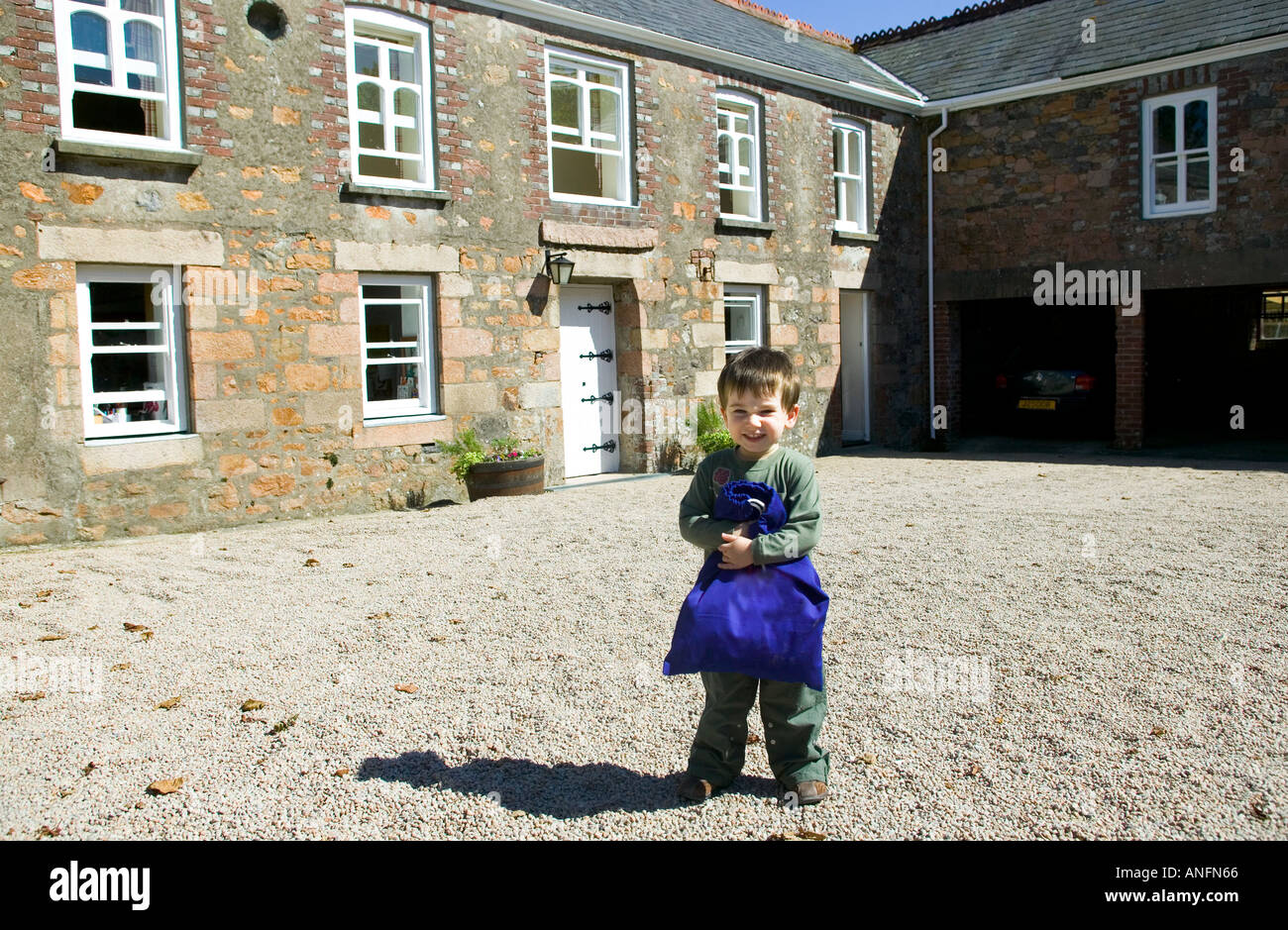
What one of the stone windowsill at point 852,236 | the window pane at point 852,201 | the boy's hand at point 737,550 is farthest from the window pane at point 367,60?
the boy's hand at point 737,550

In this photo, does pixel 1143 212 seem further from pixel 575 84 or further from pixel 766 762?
pixel 766 762

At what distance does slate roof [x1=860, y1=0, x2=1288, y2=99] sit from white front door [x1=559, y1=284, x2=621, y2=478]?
7.22 m

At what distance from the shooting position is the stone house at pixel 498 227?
8859mm

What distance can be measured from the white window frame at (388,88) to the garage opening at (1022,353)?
31.4ft

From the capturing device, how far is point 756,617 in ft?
11.4

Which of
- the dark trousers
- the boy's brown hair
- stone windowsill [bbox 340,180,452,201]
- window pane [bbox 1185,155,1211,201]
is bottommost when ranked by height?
the dark trousers

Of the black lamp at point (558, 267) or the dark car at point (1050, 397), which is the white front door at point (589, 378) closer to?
the black lamp at point (558, 267)

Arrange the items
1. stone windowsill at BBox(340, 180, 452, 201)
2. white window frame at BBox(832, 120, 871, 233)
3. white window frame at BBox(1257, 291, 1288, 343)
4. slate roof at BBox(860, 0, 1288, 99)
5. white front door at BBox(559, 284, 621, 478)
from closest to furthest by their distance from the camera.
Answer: stone windowsill at BBox(340, 180, 452, 201), white front door at BBox(559, 284, 621, 478), slate roof at BBox(860, 0, 1288, 99), white window frame at BBox(832, 120, 871, 233), white window frame at BBox(1257, 291, 1288, 343)

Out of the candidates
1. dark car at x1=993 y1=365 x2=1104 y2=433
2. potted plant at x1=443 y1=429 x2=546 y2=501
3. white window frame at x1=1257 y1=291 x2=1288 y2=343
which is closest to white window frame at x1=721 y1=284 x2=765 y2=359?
potted plant at x1=443 y1=429 x2=546 y2=501

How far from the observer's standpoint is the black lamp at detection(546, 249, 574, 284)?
11.9 meters

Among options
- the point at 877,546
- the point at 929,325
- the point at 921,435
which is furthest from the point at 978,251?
the point at 877,546

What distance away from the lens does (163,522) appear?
918cm

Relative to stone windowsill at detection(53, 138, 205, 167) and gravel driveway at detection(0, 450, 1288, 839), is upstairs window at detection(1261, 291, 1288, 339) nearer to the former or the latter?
gravel driveway at detection(0, 450, 1288, 839)

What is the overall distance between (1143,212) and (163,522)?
1251 centimetres
